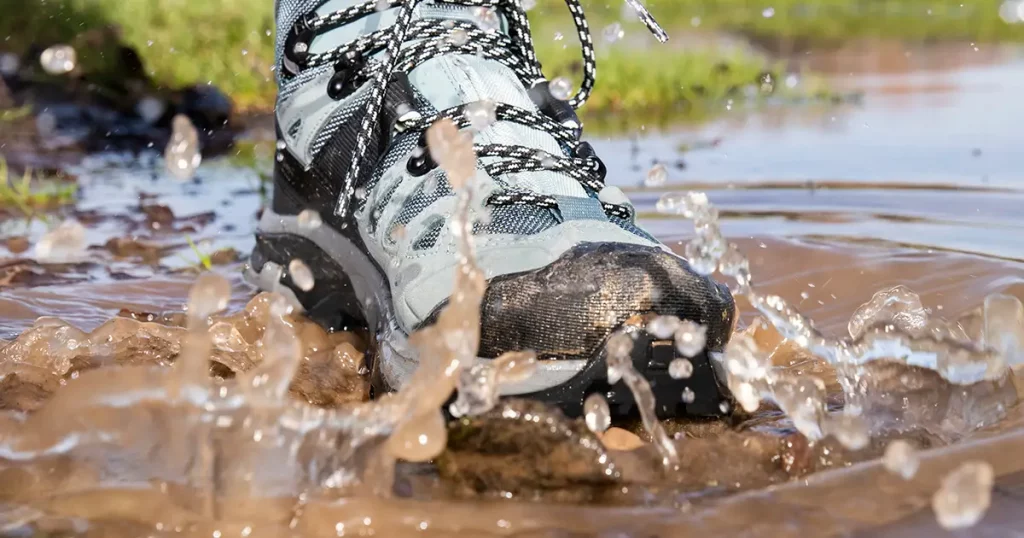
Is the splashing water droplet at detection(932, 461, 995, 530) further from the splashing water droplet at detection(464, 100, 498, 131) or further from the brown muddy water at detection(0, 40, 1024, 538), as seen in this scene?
the splashing water droplet at detection(464, 100, 498, 131)

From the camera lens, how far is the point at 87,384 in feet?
5.32

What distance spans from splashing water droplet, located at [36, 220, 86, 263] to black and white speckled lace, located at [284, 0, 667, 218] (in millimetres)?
1102

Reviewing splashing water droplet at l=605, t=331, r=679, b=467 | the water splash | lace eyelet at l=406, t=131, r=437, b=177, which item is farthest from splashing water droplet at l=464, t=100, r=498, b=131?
splashing water droplet at l=605, t=331, r=679, b=467

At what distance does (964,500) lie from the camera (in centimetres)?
142

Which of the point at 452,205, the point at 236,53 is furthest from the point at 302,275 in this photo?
the point at 236,53

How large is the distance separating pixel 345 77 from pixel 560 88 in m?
0.45

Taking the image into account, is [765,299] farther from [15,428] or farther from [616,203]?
[15,428]

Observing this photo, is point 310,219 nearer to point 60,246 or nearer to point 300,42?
point 300,42

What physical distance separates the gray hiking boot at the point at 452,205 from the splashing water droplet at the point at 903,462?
33 cm

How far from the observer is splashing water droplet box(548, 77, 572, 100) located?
7.77 ft

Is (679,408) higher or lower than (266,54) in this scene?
higher

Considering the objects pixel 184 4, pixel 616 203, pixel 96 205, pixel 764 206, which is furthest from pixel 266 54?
pixel 616 203

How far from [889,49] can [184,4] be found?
21.6 feet

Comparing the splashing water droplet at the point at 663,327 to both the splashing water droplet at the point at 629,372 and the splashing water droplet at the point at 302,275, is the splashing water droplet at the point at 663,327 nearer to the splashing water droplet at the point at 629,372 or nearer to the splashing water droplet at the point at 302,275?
the splashing water droplet at the point at 629,372
